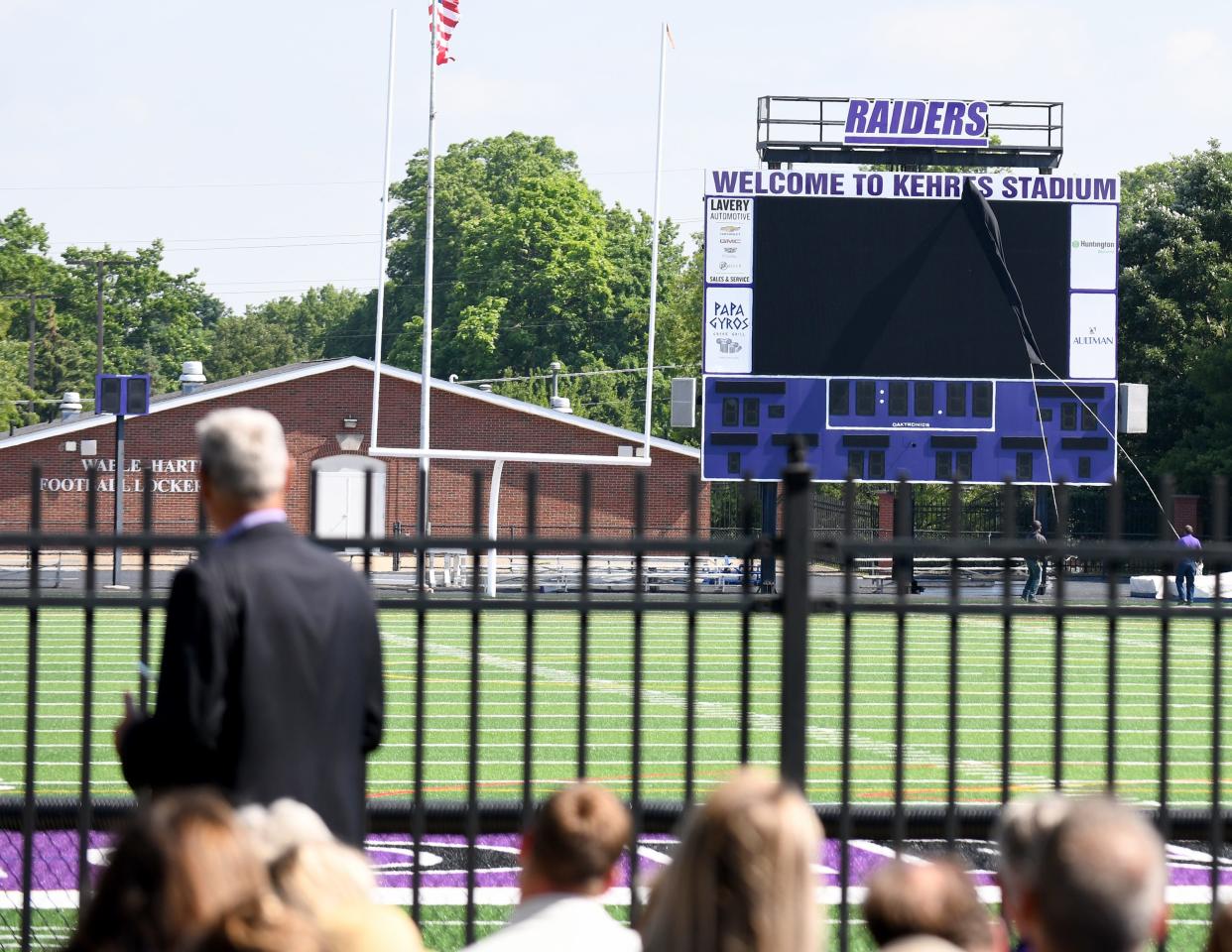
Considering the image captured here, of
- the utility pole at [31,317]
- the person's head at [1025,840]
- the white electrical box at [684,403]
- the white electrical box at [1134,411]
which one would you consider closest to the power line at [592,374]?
the utility pole at [31,317]

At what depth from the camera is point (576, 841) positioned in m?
3.36

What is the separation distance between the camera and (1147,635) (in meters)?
27.2

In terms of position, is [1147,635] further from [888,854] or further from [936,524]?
[936,524]

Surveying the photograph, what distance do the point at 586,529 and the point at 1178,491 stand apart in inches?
1893

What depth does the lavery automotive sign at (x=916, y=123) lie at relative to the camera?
118ft

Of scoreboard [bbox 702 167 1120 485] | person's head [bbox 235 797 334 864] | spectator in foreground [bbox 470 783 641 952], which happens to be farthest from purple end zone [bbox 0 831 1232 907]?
scoreboard [bbox 702 167 1120 485]

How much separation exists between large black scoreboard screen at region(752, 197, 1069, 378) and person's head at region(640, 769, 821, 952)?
95.9ft

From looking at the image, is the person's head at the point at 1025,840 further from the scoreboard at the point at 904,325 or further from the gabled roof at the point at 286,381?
the gabled roof at the point at 286,381

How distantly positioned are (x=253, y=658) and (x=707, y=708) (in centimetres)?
1279

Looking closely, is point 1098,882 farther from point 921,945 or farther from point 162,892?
point 162,892

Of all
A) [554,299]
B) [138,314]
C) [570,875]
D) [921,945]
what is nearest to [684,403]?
[570,875]

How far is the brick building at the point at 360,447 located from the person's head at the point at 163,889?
44377 mm

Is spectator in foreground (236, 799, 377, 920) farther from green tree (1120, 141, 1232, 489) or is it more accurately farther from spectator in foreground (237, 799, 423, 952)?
green tree (1120, 141, 1232, 489)

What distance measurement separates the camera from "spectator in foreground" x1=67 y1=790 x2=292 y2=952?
2568mm
